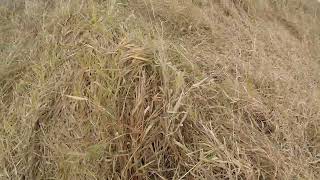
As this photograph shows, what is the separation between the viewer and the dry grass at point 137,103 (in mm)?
1575

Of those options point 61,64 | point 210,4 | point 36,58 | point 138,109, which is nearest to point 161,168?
point 138,109

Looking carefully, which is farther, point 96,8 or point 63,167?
point 96,8

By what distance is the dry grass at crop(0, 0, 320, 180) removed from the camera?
1575mm

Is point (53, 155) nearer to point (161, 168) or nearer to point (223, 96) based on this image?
point (161, 168)

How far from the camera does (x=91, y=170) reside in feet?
5.08

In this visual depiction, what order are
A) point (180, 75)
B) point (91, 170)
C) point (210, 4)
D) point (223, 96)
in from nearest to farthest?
1. point (91, 170)
2. point (180, 75)
3. point (223, 96)
4. point (210, 4)

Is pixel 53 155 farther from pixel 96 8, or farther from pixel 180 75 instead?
pixel 96 8

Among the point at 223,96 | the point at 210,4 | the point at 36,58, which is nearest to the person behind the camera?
the point at 223,96

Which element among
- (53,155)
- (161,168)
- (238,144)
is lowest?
(53,155)

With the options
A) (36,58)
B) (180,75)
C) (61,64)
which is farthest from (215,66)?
(36,58)

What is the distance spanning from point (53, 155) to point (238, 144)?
75 centimetres

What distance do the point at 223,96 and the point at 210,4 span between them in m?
1.20

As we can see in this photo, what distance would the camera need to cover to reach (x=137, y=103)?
5.37 ft

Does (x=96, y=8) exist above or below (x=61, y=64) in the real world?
above
